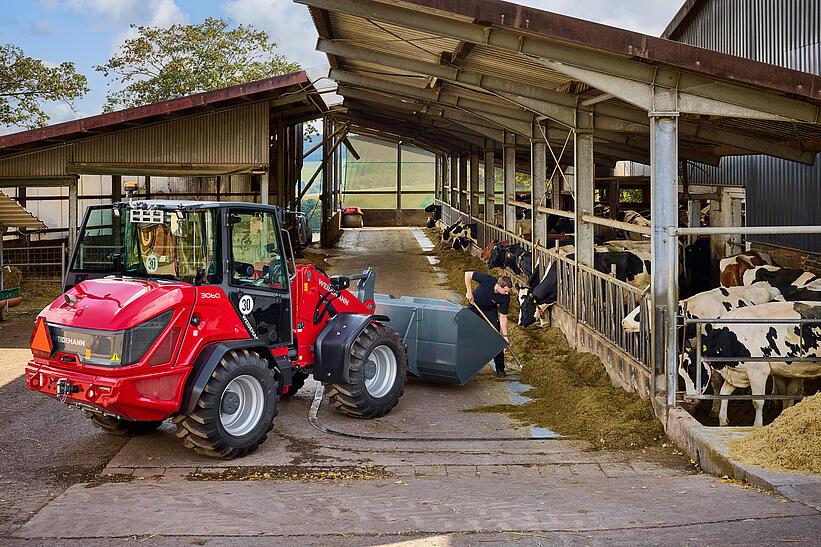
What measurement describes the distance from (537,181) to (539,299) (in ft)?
11.5

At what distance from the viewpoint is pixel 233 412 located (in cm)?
850

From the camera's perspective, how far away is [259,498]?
7.19m

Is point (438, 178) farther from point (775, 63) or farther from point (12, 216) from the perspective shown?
point (12, 216)

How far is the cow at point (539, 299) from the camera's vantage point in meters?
14.5

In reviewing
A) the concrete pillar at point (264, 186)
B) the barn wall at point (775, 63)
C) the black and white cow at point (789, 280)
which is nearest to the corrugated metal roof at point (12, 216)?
the concrete pillar at point (264, 186)

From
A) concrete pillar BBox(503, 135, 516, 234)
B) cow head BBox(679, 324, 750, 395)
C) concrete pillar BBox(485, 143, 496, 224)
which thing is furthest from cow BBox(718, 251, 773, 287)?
concrete pillar BBox(485, 143, 496, 224)

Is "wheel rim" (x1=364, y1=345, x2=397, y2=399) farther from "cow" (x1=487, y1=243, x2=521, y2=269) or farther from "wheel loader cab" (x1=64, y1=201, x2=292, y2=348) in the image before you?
"cow" (x1=487, y1=243, x2=521, y2=269)

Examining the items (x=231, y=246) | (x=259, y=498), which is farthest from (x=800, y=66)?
(x=259, y=498)

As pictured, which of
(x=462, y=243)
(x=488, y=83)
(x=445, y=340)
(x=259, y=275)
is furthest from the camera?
(x=462, y=243)

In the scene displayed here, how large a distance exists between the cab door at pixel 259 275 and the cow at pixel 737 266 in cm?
785

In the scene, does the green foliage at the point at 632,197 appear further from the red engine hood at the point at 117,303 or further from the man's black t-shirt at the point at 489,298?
the red engine hood at the point at 117,303

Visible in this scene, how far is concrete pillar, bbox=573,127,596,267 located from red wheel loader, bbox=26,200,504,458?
4755 millimetres

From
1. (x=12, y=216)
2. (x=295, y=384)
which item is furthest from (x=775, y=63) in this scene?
(x=12, y=216)

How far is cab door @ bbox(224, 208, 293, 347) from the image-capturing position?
28.4 feet
